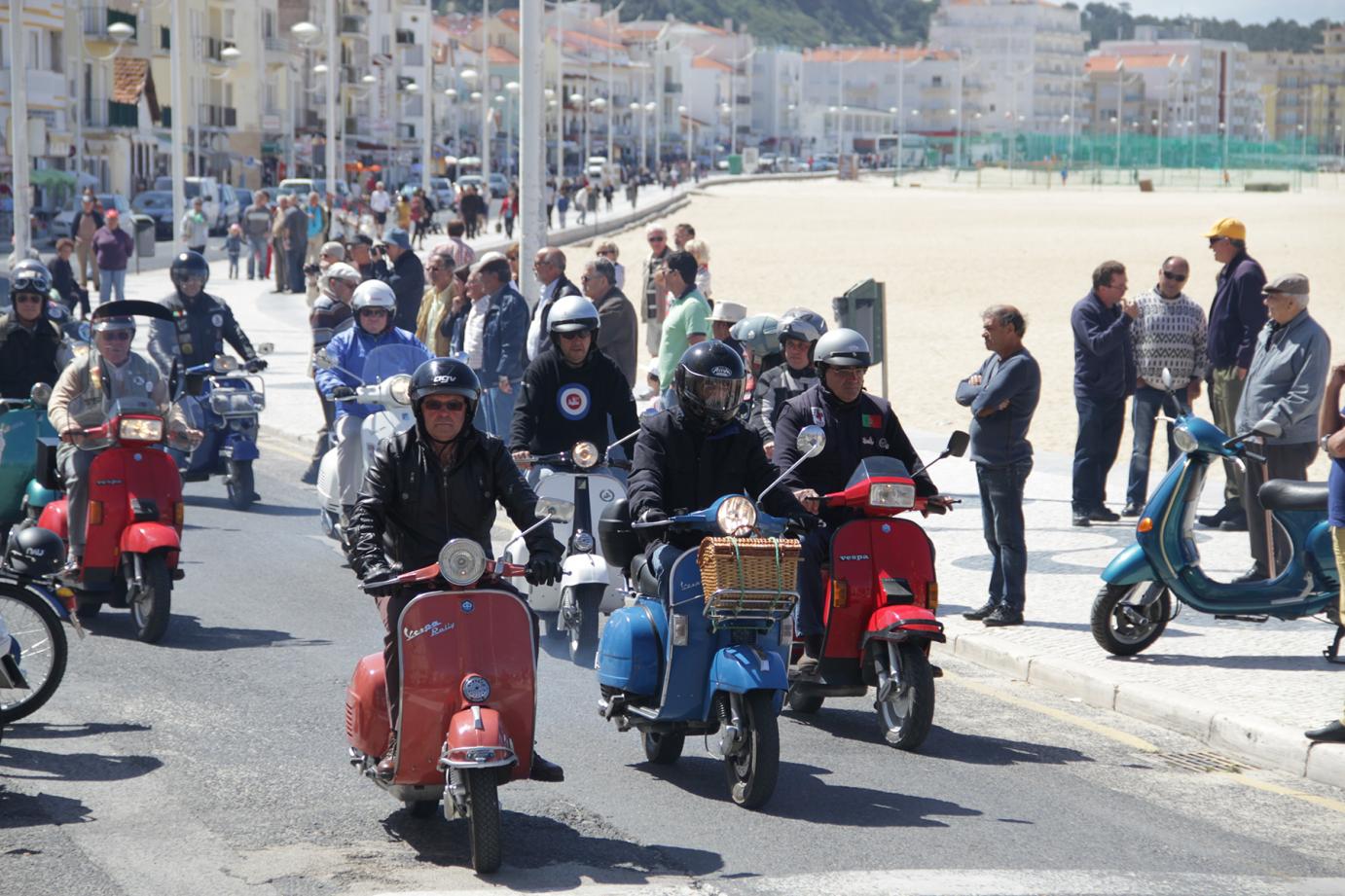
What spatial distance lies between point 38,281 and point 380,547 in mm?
6303

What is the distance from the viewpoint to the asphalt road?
6223 millimetres

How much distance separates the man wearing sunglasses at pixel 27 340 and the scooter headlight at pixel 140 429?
1966mm

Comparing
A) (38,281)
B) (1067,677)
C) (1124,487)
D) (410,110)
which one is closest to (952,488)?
(1124,487)

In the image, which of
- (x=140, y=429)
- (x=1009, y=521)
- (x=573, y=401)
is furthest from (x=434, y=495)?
(x=1009, y=521)

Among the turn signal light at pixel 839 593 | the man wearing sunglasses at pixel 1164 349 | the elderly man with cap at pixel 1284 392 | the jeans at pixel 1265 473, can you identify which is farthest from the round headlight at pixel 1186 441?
the man wearing sunglasses at pixel 1164 349

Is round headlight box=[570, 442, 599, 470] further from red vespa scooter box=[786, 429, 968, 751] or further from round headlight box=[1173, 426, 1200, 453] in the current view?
round headlight box=[1173, 426, 1200, 453]

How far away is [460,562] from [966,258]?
4207 cm

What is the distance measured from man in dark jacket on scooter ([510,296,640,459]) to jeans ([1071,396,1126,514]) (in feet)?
14.5

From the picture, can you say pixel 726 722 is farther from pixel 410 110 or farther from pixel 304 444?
pixel 410 110

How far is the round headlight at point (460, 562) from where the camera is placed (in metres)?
6.09

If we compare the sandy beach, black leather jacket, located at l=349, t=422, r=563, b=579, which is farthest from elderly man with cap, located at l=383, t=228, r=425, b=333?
black leather jacket, located at l=349, t=422, r=563, b=579

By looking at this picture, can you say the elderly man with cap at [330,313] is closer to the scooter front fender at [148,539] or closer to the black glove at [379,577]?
the scooter front fender at [148,539]

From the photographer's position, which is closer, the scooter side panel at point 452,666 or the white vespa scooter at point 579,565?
the scooter side panel at point 452,666

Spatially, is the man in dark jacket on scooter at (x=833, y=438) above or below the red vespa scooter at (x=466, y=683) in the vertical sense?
above
